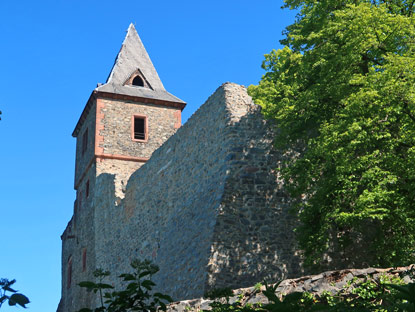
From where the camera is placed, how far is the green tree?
10.9 metres

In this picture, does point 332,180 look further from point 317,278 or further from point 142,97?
point 142,97

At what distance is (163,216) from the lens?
16.2 m

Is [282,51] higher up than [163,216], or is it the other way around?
[282,51]

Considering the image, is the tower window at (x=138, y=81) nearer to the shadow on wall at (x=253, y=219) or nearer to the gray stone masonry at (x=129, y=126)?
the gray stone masonry at (x=129, y=126)

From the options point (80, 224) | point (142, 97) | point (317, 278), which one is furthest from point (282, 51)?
point (80, 224)

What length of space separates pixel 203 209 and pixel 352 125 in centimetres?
443

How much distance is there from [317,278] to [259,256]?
418 cm

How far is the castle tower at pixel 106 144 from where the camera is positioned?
76.9ft

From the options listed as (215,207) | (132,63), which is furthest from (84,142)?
(215,207)

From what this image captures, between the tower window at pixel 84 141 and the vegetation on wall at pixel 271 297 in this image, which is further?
the tower window at pixel 84 141

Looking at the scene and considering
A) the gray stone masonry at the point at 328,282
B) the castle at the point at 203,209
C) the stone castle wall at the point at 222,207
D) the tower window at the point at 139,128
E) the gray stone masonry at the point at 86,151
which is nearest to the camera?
the gray stone masonry at the point at 328,282

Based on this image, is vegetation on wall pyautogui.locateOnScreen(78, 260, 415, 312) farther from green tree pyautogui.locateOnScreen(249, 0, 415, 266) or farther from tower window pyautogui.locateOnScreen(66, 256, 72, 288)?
tower window pyautogui.locateOnScreen(66, 256, 72, 288)

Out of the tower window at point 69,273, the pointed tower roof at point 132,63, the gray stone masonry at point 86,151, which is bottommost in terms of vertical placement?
the tower window at point 69,273

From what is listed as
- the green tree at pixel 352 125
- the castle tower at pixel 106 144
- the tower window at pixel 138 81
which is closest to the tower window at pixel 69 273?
the castle tower at pixel 106 144
